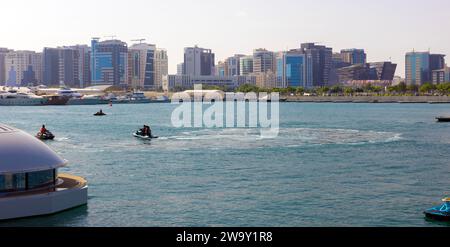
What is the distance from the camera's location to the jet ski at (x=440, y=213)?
19197mm

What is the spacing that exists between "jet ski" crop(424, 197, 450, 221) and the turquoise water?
1.00 feet

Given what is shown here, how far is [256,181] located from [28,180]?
1213cm

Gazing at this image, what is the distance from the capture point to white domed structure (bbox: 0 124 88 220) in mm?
17453

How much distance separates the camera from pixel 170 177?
1136 inches

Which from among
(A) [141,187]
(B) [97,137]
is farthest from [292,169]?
(B) [97,137]

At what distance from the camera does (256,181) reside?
27.6 m

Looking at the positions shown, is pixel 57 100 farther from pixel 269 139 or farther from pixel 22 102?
pixel 269 139

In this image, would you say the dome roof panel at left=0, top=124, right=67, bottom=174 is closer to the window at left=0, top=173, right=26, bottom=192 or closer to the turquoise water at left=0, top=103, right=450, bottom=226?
the window at left=0, top=173, right=26, bottom=192

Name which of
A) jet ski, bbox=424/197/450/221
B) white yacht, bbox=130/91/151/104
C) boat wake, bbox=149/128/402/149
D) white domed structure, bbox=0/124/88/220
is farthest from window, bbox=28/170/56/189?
white yacht, bbox=130/91/151/104

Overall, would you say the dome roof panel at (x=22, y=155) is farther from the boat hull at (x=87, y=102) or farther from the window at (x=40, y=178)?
the boat hull at (x=87, y=102)
